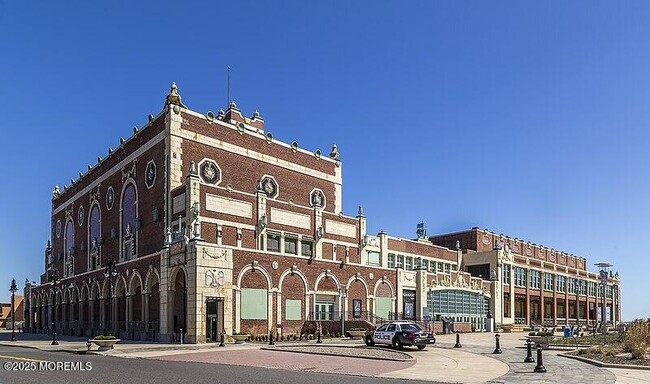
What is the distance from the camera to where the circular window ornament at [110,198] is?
2522 inches

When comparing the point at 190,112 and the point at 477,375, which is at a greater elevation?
the point at 190,112

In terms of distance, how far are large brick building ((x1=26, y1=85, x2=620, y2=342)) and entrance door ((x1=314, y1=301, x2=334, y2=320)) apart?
0.10m

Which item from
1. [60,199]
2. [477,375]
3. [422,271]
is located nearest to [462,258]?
[422,271]

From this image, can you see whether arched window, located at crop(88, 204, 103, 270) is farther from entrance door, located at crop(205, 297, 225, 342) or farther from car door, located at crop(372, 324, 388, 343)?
car door, located at crop(372, 324, 388, 343)

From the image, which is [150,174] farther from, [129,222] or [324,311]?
[324,311]

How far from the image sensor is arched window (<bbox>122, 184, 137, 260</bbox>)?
5825cm

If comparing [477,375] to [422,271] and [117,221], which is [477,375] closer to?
[422,271]

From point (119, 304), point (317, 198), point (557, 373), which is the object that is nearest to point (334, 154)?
point (317, 198)

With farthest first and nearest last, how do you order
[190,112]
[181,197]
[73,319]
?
[73,319] → [190,112] → [181,197]

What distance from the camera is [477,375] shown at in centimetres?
2220

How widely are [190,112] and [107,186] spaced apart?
17702mm

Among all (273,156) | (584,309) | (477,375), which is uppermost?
(273,156)

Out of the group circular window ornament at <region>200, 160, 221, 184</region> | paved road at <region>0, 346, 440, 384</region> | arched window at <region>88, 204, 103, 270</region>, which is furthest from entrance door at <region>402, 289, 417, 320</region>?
paved road at <region>0, 346, 440, 384</region>

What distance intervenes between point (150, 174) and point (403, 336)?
30326 mm
